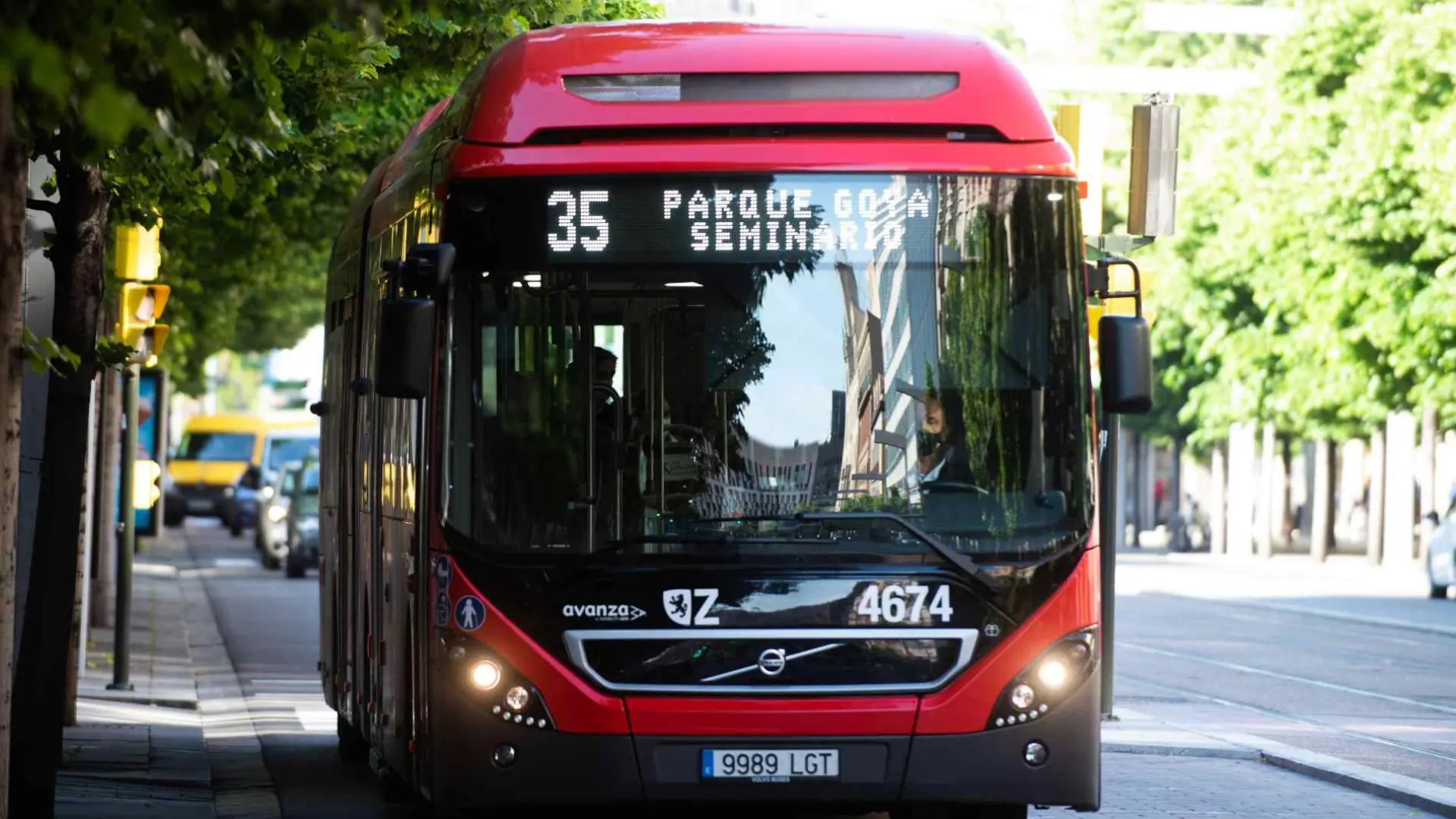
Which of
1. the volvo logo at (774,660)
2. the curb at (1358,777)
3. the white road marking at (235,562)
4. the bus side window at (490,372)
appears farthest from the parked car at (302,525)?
the volvo logo at (774,660)

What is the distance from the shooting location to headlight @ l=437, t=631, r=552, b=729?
8.97 m

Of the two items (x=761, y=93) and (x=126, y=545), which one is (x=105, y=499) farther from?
(x=761, y=93)

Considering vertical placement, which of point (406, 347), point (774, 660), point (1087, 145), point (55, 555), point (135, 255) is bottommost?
point (774, 660)

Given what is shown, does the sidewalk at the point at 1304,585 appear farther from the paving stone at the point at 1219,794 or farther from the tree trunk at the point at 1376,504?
the paving stone at the point at 1219,794

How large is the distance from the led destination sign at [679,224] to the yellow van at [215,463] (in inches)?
2166

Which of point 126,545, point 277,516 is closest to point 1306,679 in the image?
point 126,545

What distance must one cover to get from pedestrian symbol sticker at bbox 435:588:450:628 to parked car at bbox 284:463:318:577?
30047mm

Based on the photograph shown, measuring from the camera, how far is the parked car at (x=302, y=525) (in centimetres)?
3922

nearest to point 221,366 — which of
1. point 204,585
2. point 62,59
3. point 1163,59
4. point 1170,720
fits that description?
point 1163,59

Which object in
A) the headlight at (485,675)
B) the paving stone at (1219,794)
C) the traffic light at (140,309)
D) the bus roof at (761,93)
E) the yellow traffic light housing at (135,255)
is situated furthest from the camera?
the traffic light at (140,309)

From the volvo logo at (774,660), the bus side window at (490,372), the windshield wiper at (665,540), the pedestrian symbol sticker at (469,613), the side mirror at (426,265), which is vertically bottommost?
the volvo logo at (774,660)

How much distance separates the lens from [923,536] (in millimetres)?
8969

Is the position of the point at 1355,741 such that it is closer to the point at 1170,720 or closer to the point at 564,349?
the point at 1170,720

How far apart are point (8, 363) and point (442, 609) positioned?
1842 millimetres
